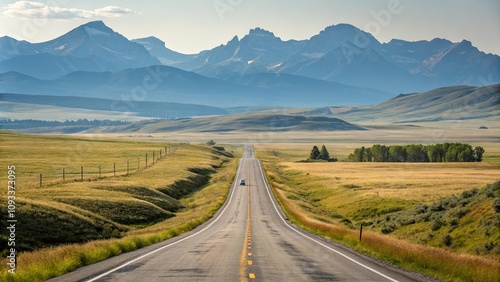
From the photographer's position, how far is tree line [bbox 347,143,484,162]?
165m

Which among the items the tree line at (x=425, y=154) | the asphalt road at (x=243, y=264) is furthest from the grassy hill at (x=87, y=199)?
the tree line at (x=425, y=154)

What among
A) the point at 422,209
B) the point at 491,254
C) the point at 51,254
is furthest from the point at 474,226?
the point at 51,254

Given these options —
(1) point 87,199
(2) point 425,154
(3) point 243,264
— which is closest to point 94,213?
(1) point 87,199

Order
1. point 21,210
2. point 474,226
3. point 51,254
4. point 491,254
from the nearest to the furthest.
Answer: point 51,254 < point 491,254 < point 474,226 < point 21,210

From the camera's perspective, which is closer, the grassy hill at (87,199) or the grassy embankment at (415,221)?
the grassy embankment at (415,221)

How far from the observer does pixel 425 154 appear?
175250 millimetres

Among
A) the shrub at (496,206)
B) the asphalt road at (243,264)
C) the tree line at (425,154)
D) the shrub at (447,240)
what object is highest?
the tree line at (425,154)

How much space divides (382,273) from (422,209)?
32907 millimetres

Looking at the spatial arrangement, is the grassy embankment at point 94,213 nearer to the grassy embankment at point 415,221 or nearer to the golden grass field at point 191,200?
the golden grass field at point 191,200

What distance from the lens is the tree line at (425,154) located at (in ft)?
542

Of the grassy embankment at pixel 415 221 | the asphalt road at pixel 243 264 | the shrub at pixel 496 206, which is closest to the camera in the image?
the asphalt road at pixel 243 264

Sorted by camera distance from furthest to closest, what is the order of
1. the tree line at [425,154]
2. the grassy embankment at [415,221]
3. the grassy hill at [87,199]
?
the tree line at [425,154]
the grassy hill at [87,199]
the grassy embankment at [415,221]

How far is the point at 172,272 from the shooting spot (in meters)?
19.9

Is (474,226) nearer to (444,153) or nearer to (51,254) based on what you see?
(51,254)
